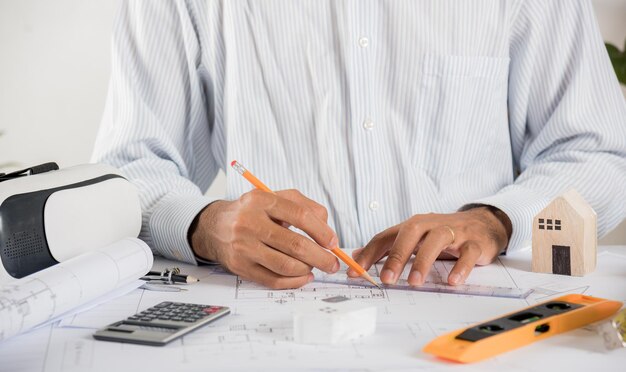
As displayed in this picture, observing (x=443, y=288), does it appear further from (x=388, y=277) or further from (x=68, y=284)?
(x=68, y=284)

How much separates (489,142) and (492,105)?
0.27 ft

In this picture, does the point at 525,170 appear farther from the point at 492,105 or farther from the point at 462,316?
the point at 462,316

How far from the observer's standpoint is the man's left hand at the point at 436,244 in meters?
1.23

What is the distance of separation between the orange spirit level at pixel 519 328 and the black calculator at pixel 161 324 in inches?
11.5

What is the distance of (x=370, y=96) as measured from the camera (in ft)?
5.45

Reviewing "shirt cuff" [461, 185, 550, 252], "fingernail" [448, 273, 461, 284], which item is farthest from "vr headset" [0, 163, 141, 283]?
"shirt cuff" [461, 185, 550, 252]

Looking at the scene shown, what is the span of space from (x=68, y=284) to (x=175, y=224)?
421 mm

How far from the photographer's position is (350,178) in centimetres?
170

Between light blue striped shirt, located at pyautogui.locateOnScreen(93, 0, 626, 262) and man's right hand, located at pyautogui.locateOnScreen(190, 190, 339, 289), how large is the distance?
355 mm

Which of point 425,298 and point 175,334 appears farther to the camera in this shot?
point 425,298

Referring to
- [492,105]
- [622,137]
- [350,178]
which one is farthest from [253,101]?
[622,137]

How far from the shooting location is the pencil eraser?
0.92m

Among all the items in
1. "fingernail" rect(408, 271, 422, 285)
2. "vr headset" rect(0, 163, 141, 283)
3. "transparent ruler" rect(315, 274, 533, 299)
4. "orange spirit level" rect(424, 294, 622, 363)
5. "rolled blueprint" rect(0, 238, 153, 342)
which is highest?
"vr headset" rect(0, 163, 141, 283)

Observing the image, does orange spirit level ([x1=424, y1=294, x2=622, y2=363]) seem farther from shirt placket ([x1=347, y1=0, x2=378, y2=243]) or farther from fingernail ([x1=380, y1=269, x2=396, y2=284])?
shirt placket ([x1=347, y1=0, x2=378, y2=243])
